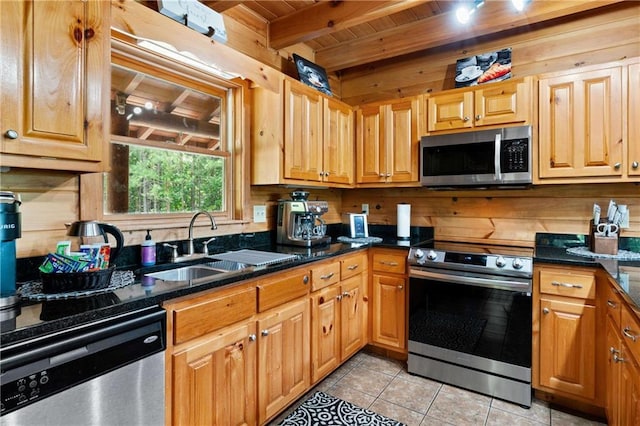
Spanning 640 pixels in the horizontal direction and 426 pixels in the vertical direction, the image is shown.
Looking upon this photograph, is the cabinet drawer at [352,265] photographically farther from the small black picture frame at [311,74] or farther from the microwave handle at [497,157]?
the small black picture frame at [311,74]

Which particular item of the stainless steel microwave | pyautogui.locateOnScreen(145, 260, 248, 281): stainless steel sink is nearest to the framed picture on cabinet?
the stainless steel microwave

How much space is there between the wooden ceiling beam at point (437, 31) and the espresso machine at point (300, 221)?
1407 mm

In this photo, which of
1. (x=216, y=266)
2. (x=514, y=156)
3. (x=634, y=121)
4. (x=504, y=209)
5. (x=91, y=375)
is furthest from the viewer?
(x=504, y=209)

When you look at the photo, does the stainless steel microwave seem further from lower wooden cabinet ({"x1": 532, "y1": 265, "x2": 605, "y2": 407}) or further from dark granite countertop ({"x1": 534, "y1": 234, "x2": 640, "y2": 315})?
lower wooden cabinet ({"x1": 532, "y1": 265, "x2": 605, "y2": 407})

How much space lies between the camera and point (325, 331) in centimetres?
226

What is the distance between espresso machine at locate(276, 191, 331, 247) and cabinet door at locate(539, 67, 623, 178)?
5.19ft

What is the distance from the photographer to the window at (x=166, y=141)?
1.92m

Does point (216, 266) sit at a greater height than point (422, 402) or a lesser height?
greater

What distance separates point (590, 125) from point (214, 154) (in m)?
2.46

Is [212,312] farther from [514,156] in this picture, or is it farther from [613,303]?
[514,156]

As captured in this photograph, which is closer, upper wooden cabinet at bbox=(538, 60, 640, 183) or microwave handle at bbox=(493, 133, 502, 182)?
upper wooden cabinet at bbox=(538, 60, 640, 183)

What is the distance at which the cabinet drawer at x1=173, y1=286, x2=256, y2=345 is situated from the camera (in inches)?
54.1

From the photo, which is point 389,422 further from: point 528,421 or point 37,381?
point 37,381

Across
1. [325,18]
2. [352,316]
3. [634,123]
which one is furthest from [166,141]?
[634,123]
